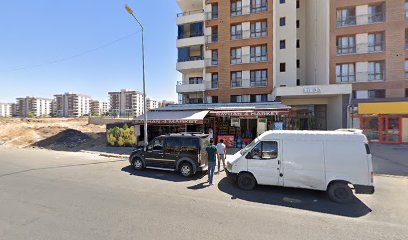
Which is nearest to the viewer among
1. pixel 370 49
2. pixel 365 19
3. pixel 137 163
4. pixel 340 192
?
pixel 340 192

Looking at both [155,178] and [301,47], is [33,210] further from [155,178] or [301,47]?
[301,47]

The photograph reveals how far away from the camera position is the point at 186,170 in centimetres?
907

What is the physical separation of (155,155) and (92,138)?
52.1 ft

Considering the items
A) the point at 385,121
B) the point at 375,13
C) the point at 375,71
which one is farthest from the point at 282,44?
the point at 385,121

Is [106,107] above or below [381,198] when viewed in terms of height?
above

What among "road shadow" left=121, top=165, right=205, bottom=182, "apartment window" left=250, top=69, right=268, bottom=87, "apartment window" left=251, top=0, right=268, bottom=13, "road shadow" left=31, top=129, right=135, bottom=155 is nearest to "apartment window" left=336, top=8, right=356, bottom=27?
"apartment window" left=251, top=0, right=268, bottom=13

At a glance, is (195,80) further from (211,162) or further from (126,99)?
(126,99)

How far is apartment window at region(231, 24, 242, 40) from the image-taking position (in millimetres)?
25125

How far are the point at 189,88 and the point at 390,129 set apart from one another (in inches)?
802

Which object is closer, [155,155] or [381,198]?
[381,198]

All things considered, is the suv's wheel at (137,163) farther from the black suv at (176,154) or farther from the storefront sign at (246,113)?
the storefront sign at (246,113)

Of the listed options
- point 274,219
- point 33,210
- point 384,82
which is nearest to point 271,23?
point 384,82

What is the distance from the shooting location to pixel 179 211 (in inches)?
214

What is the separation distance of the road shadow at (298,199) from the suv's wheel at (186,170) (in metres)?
1.68
